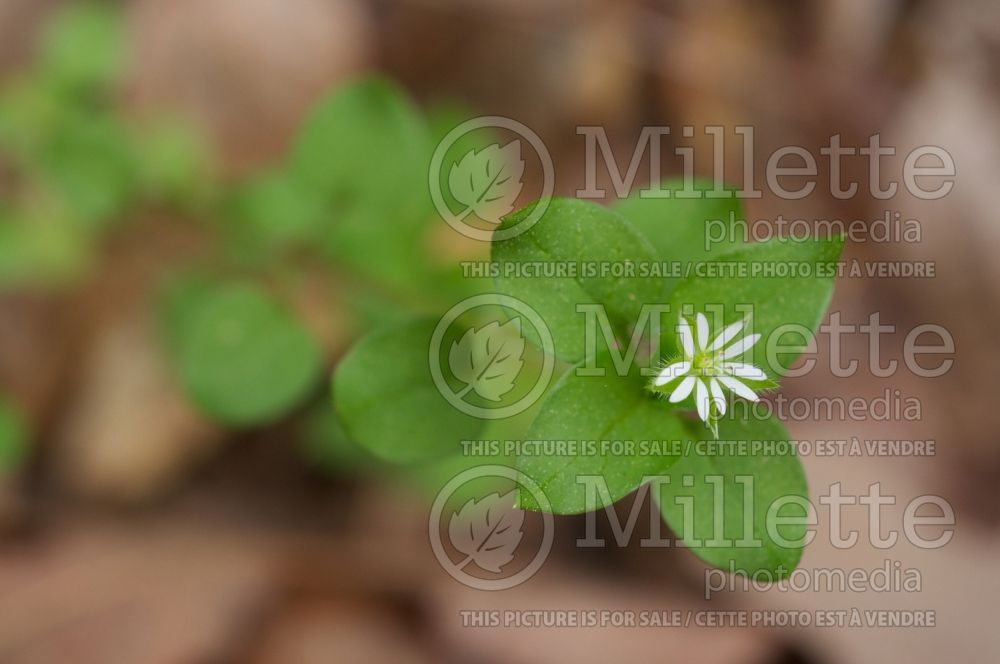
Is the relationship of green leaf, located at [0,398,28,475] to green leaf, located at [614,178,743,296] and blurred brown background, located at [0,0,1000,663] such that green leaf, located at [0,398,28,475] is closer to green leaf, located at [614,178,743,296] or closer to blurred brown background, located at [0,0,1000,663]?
blurred brown background, located at [0,0,1000,663]

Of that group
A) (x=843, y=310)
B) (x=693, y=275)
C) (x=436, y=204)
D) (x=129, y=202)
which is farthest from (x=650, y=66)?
(x=693, y=275)

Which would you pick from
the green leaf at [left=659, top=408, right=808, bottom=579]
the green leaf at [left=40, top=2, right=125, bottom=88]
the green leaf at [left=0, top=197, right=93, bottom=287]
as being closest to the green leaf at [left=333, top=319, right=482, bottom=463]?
the green leaf at [left=659, top=408, right=808, bottom=579]

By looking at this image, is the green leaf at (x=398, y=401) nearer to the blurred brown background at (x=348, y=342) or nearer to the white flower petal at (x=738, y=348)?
the white flower petal at (x=738, y=348)

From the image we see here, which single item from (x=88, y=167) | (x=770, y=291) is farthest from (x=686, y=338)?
(x=88, y=167)

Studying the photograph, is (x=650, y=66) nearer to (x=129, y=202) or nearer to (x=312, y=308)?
(x=312, y=308)

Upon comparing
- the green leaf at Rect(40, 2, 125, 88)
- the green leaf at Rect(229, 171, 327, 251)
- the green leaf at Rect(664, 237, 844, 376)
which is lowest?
the green leaf at Rect(664, 237, 844, 376)

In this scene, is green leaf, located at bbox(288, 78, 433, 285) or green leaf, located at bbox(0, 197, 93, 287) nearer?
green leaf, located at bbox(288, 78, 433, 285)

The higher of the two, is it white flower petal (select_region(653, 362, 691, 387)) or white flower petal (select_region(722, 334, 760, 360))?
white flower petal (select_region(722, 334, 760, 360))
